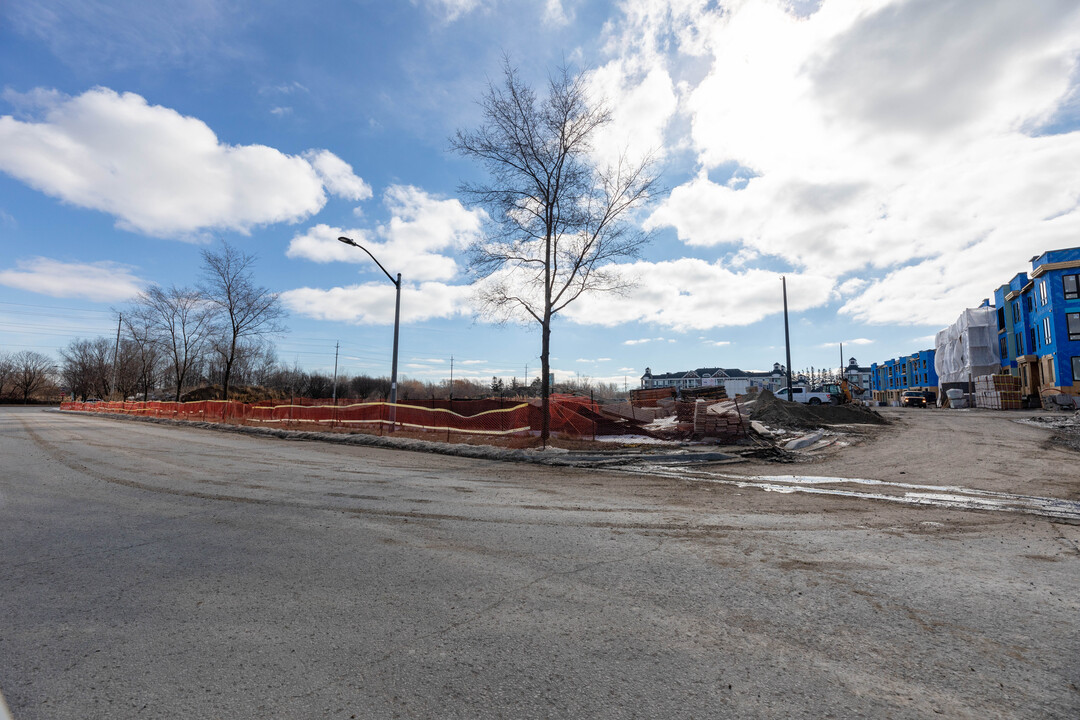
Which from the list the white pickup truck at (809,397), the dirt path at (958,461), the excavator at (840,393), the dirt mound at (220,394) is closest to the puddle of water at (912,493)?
the dirt path at (958,461)

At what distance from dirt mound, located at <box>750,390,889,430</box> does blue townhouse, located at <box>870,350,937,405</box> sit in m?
61.6

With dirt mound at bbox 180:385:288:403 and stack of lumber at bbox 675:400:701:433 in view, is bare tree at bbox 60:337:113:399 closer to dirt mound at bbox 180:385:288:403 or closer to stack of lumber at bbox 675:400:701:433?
dirt mound at bbox 180:385:288:403

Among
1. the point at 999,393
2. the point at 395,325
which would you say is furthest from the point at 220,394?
the point at 999,393

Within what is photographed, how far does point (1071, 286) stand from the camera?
1540 inches

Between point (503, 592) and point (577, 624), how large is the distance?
79cm

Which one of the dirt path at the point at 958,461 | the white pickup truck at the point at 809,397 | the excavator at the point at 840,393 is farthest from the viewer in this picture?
the white pickup truck at the point at 809,397

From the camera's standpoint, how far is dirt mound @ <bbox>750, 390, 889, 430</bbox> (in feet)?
Result: 69.0

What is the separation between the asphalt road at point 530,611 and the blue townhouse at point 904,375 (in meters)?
84.5

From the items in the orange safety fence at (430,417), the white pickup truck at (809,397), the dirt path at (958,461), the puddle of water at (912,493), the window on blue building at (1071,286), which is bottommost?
the puddle of water at (912,493)

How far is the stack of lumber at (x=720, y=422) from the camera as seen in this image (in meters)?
16.1

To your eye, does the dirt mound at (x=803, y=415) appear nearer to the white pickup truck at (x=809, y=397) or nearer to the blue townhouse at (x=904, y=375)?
the white pickup truck at (x=809, y=397)

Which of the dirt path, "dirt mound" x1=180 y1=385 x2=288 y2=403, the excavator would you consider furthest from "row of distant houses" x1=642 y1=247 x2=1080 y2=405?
"dirt mound" x1=180 y1=385 x2=288 y2=403

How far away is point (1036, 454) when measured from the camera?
13.0m

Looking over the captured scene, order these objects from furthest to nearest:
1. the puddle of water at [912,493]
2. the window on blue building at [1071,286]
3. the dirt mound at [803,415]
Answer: the window on blue building at [1071,286], the dirt mound at [803,415], the puddle of water at [912,493]
